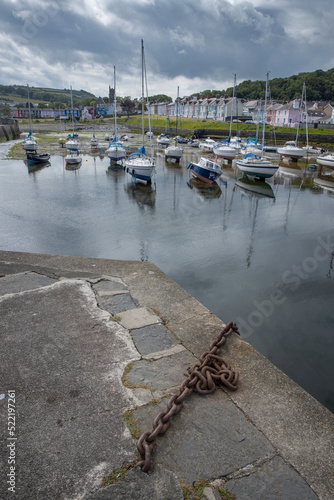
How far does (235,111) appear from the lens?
9588 cm

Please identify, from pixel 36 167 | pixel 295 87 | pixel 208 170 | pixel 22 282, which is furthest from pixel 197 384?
pixel 295 87

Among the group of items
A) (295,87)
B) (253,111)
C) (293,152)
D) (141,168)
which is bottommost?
(141,168)

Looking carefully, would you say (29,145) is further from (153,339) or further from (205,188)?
(153,339)

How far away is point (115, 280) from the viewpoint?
23.0ft

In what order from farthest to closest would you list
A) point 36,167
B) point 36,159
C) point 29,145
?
point 29,145, point 36,159, point 36,167

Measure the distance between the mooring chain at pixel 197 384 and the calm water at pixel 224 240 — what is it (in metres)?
2.89

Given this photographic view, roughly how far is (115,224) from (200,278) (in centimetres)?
654

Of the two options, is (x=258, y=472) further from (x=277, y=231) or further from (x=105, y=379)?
(x=277, y=231)

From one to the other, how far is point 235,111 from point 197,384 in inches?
4032

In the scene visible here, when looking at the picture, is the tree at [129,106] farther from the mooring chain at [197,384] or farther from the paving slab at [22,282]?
the mooring chain at [197,384]

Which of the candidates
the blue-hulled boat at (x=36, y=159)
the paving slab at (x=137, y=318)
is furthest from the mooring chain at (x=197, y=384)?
the blue-hulled boat at (x=36, y=159)

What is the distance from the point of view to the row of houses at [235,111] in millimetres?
83844

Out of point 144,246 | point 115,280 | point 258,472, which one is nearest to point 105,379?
point 258,472

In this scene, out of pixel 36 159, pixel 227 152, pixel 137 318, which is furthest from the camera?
pixel 227 152
